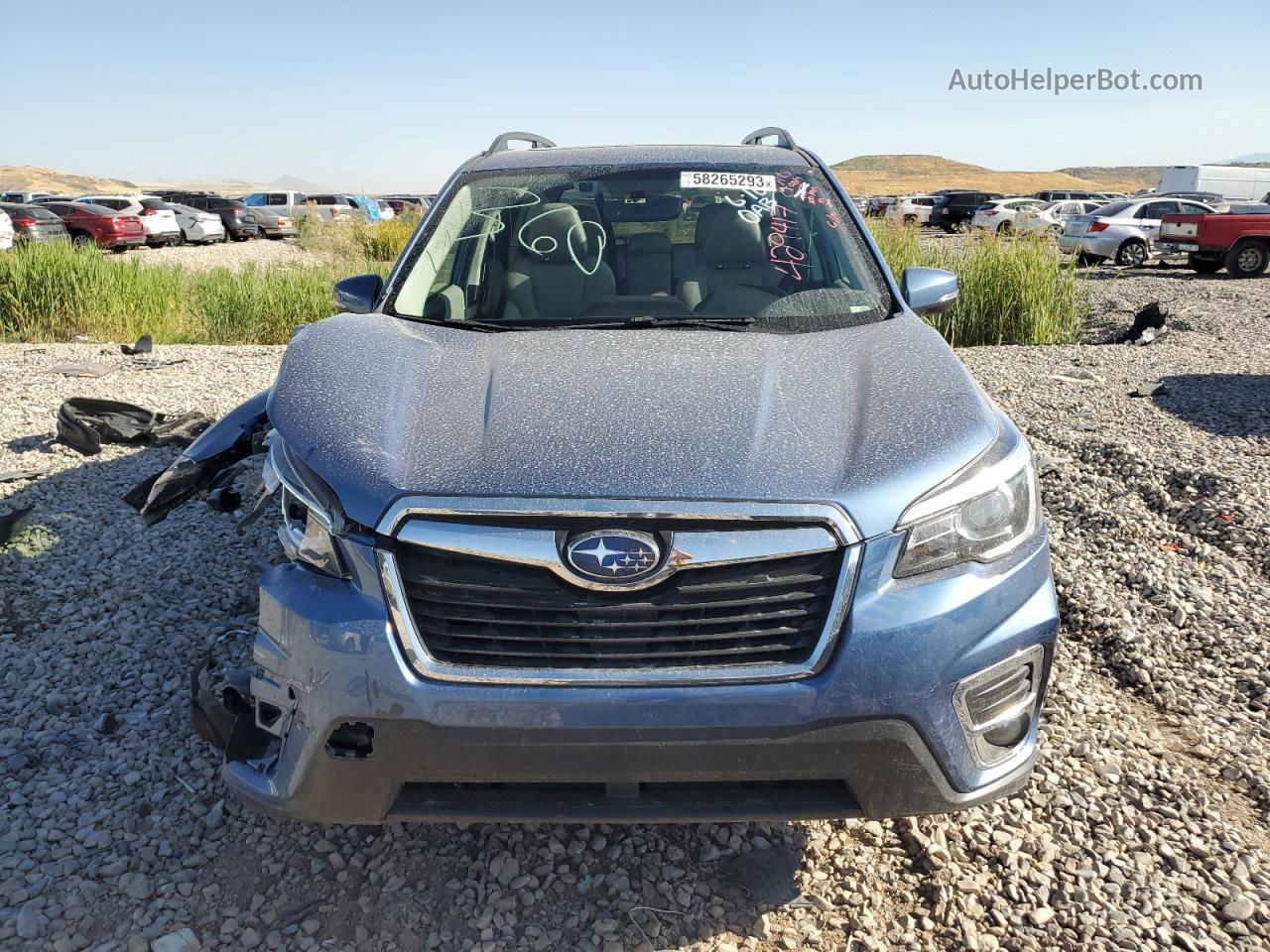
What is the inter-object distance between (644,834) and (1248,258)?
19.6 m

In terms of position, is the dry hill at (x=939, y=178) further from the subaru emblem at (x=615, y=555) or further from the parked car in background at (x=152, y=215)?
the subaru emblem at (x=615, y=555)

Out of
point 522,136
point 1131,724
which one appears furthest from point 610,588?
point 522,136

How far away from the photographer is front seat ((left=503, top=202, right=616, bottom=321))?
11.0 feet

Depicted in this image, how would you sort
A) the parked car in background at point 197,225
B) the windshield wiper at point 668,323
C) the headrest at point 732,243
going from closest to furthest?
the windshield wiper at point 668,323 < the headrest at point 732,243 < the parked car in background at point 197,225

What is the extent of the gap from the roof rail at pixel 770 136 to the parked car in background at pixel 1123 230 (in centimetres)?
1861

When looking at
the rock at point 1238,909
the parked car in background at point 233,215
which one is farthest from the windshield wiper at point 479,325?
the parked car in background at point 233,215

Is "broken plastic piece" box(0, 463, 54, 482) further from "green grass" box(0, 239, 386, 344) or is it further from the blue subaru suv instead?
"green grass" box(0, 239, 386, 344)

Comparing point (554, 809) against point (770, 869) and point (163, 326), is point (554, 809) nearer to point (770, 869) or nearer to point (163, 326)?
point (770, 869)

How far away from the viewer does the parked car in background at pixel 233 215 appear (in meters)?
33.7

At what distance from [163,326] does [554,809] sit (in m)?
10.9

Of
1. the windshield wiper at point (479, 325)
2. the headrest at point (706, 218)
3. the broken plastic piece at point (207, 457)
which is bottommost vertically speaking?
the broken plastic piece at point (207, 457)

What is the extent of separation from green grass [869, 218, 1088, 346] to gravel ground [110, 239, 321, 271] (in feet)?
47.3

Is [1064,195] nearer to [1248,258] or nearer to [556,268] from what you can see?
[1248,258]

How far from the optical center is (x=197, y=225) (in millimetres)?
31219
